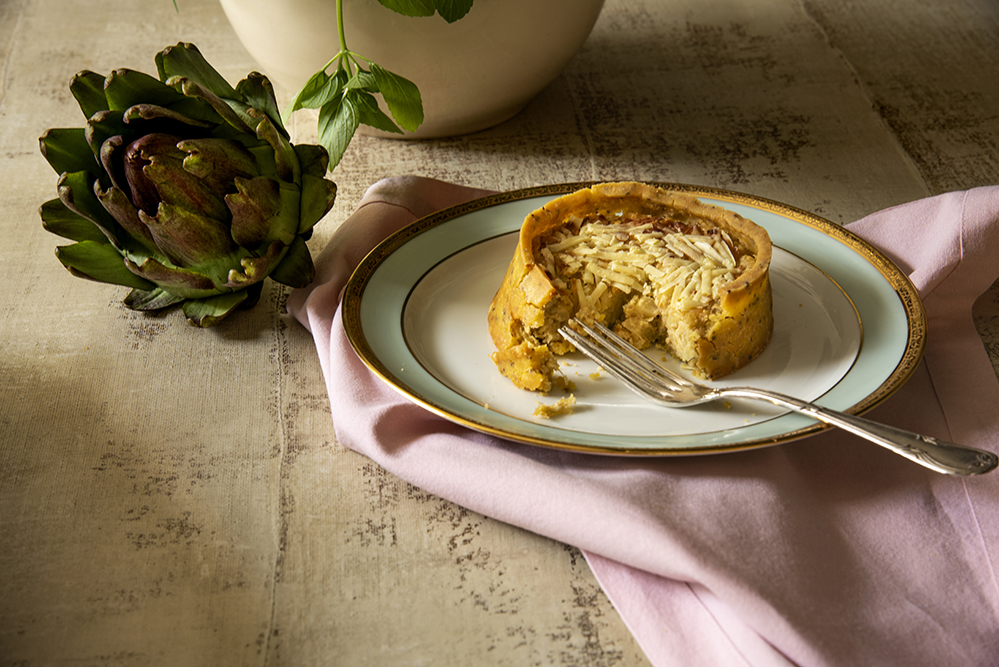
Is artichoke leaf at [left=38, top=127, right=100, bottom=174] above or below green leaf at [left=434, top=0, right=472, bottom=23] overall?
below

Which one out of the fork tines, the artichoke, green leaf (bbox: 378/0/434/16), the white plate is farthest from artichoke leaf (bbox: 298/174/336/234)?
the fork tines

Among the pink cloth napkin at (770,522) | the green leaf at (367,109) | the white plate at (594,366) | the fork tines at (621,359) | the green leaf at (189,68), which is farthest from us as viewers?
the green leaf at (367,109)

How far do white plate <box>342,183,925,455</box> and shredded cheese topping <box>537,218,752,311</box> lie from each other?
4.6 inches

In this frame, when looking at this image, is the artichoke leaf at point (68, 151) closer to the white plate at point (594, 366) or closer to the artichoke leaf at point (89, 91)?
the artichoke leaf at point (89, 91)

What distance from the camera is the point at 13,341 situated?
155 cm

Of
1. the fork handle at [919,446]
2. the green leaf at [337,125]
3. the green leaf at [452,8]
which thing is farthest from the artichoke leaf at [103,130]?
the fork handle at [919,446]

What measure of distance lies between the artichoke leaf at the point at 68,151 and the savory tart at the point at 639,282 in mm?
704

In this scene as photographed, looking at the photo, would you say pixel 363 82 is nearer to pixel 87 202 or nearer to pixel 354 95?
pixel 354 95

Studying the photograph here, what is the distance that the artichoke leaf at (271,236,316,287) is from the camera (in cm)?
154

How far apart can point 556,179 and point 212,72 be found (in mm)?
758

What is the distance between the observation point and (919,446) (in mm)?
1077

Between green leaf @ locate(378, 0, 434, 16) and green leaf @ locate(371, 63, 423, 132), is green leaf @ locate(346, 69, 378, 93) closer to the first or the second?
green leaf @ locate(371, 63, 423, 132)

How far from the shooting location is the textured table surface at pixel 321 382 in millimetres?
1060

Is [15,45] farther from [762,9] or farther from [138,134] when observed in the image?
[762,9]
